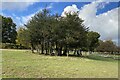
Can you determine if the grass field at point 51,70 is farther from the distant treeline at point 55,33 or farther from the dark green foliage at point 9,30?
the dark green foliage at point 9,30

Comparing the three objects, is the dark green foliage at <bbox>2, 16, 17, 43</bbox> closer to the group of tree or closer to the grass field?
the group of tree

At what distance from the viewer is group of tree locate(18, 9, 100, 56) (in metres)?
34.6

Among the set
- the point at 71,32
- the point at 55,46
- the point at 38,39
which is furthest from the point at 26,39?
the point at 71,32

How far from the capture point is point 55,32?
34719 millimetres

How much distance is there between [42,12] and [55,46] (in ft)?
21.1

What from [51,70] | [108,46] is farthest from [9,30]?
[51,70]

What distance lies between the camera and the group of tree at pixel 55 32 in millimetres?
34625

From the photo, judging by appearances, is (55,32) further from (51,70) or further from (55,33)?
(51,70)

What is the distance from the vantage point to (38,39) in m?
38.6

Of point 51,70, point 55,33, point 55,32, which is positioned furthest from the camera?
point 55,33

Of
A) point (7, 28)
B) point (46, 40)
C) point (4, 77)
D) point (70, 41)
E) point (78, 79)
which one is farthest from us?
point (7, 28)

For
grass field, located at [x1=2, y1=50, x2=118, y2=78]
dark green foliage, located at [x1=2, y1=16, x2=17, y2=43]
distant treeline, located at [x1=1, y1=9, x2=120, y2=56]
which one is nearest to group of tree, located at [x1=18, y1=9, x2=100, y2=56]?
distant treeline, located at [x1=1, y1=9, x2=120, y2=56]

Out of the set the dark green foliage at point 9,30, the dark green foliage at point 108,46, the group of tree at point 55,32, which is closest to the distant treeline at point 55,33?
the group of tree at point 55,32

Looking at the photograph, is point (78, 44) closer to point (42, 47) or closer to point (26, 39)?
point (42, 47)
